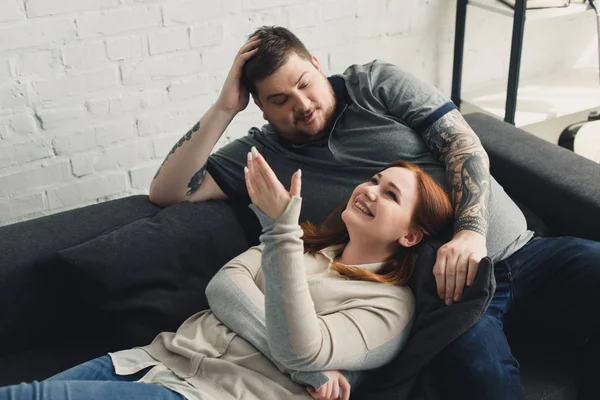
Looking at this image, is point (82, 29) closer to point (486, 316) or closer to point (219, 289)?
point (219, 289)

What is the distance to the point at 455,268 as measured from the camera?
1.43 m

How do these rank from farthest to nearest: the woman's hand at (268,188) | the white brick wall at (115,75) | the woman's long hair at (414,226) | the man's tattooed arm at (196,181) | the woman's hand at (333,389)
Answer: the white brick wall at (115,75)
the man's tattooed arm at (196,181)
the woman's long hair at (414,226)
the woman's hand at (333,389)
the woman's hand at (268,188)

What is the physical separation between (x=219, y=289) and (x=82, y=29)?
1.20 m

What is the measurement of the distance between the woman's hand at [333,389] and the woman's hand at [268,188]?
350mm

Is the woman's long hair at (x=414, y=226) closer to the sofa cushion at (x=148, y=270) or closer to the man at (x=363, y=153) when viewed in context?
the man at (x=363, y=153)

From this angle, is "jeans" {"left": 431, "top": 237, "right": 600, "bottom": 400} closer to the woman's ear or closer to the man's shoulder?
the woman's ear

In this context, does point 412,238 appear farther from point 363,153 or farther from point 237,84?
point 237,84

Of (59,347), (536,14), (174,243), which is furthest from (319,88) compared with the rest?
(536,14)

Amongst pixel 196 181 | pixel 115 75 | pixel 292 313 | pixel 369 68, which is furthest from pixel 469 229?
pixel 115 75

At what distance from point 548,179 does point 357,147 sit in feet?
1.69

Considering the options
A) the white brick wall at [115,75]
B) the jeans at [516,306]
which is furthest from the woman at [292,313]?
the white brick wall at [115,75]

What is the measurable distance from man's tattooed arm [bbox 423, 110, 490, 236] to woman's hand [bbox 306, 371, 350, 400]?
44 cm

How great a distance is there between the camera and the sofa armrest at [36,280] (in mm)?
1636

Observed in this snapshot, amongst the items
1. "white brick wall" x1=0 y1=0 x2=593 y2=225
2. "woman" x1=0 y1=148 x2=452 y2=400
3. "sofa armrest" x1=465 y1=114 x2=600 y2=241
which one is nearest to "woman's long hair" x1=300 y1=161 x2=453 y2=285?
"woman" x1=0 y1=148 x2=452 y2=400
